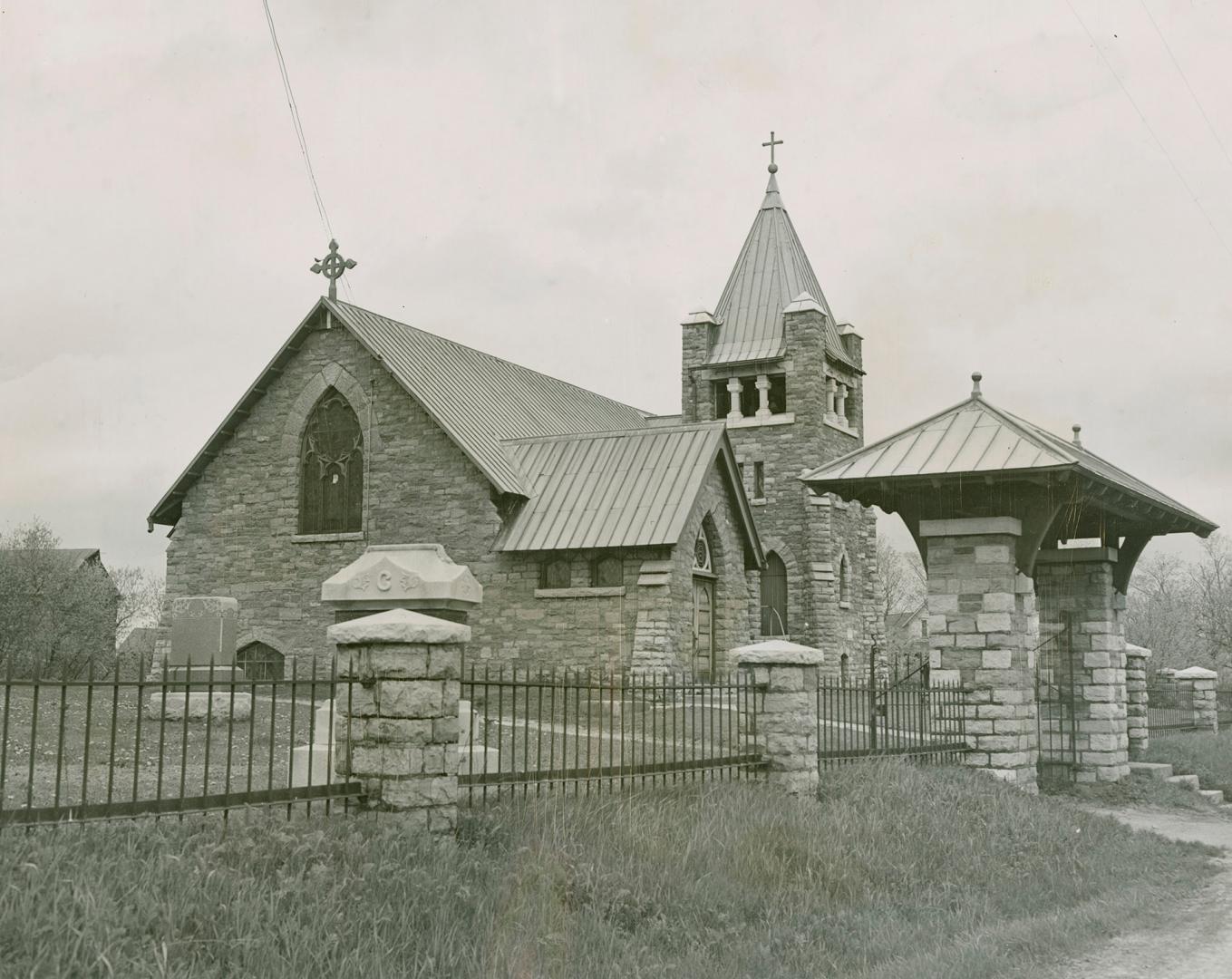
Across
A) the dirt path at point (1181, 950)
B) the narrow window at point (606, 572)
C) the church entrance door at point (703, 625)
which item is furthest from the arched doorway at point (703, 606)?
the dirt path at point (1181, 950)

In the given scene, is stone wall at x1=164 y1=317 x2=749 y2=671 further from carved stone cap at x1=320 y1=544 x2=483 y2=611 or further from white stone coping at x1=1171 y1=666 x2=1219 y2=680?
carved stone cap at x1=320 y1=544 x2=483 y2=611

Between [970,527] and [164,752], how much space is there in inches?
357

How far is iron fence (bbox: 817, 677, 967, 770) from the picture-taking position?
41.6ft

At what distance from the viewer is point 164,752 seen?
39.3 ft

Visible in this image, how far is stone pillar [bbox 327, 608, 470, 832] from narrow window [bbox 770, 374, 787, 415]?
2875 cm

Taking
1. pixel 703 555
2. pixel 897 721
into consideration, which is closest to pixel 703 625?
pixel 703 555

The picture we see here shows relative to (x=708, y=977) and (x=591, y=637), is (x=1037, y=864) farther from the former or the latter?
(x=591, y=637)

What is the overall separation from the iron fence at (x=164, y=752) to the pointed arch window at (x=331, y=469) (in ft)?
15.6

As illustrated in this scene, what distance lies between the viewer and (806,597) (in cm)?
3378

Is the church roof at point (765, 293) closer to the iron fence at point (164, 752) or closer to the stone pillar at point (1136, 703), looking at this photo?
the stone pillar at point (1136, 703)

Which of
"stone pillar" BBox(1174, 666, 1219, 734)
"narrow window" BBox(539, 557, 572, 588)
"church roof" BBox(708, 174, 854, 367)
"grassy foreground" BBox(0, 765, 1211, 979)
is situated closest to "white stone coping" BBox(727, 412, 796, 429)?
"church roof" BBox(708, 174, 854, 367)

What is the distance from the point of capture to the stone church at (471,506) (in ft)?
74.7

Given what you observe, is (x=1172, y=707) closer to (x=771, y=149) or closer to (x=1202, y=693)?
(x=1202, y=693)

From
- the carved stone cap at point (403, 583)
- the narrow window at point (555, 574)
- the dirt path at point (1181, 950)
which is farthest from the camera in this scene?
the narrow window at point (555, 574)
